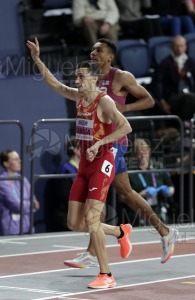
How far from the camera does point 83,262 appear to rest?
10.9 m

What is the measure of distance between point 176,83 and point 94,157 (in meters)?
6.91

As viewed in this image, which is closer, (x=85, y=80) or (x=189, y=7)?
(x=85, y=80)

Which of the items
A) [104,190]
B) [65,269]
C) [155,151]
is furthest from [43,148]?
[104,190]

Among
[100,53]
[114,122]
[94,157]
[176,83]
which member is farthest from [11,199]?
[114,122]

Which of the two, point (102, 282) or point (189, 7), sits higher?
point (189, 7)

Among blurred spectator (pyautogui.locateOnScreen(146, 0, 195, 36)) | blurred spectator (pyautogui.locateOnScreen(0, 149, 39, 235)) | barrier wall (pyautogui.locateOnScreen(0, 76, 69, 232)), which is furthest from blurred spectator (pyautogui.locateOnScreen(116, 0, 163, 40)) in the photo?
blurred spectator (pyautogui.locateOnScreen(0, 149, 39, 235))

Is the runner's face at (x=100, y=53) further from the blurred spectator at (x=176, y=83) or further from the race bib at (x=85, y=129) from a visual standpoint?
the blurred spectator at (x=176, y=83)

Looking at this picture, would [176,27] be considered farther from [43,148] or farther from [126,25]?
[43,148]

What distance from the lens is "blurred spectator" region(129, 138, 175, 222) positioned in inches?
575

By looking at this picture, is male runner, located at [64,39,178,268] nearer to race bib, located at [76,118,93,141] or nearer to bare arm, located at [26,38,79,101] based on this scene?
bare arm, located at [26,38,79,101]

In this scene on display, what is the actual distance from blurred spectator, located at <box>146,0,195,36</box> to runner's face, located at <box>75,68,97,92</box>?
27.0 feet

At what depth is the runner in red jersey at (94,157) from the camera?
9.77 meters

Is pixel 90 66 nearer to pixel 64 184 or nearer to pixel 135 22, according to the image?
pixel 64 184

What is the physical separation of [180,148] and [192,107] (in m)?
1.35
